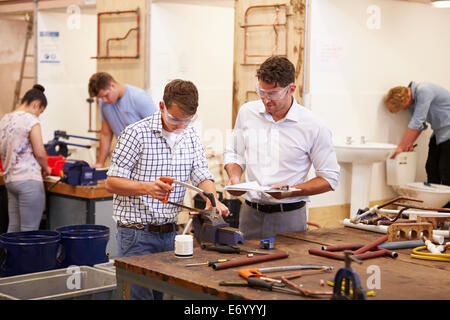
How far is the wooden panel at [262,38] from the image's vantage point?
6.17 m

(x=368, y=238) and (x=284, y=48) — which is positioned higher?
(x=284, y=48)

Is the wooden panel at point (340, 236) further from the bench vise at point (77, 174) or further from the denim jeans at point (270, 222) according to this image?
the bench vise at point (77, 174)

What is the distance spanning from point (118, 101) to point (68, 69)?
2675 millimetres

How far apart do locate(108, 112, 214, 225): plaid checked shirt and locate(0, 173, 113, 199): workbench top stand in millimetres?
2253

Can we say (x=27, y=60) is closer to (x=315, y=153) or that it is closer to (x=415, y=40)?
(x=415, y=40)

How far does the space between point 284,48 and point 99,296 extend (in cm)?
346

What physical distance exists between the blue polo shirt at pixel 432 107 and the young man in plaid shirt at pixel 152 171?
430 cm

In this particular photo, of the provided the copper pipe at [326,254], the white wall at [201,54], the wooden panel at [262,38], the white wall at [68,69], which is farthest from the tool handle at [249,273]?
the white wall at [68,69]

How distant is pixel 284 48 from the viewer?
20.6 feet

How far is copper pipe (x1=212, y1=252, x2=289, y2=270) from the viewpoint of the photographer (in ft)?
9.12

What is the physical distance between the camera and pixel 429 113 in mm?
7344

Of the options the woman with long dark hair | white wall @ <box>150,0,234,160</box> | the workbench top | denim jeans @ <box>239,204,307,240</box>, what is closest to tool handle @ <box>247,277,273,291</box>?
denim jeans @ <box>239,204,307,240</box>
